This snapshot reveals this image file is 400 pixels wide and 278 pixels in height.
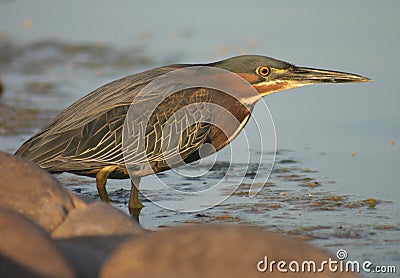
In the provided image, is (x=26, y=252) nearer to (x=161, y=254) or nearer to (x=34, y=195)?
(x=161, y=254)

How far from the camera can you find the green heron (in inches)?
285

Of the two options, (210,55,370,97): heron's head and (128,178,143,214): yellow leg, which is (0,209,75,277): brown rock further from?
(210,55,370,97): heron's head

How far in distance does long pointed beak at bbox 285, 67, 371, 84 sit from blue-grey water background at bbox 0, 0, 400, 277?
2.64 feet

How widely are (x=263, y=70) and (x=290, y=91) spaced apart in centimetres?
354

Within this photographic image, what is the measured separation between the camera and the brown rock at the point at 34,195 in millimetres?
4770

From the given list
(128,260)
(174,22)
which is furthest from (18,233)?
(174,22)

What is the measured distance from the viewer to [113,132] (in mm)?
7297

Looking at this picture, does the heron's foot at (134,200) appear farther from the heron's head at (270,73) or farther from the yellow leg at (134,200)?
the heron's head at (270,73)

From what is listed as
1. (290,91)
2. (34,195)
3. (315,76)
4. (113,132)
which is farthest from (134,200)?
(290,91)

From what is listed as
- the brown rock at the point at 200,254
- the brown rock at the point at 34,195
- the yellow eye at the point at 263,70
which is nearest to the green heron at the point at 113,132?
the yellow eye at the point at 263,70

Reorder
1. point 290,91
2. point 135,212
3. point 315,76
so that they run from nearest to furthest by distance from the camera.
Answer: point 135,212
point 315,76
point 290,91

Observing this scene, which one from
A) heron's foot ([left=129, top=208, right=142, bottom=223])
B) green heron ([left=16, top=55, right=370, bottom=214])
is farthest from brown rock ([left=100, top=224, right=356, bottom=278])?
green heron ([left=16, top=55, right=370, bottom=214])

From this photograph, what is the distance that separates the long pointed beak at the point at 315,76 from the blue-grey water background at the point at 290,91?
806mm

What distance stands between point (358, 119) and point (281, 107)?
1.00 metres
